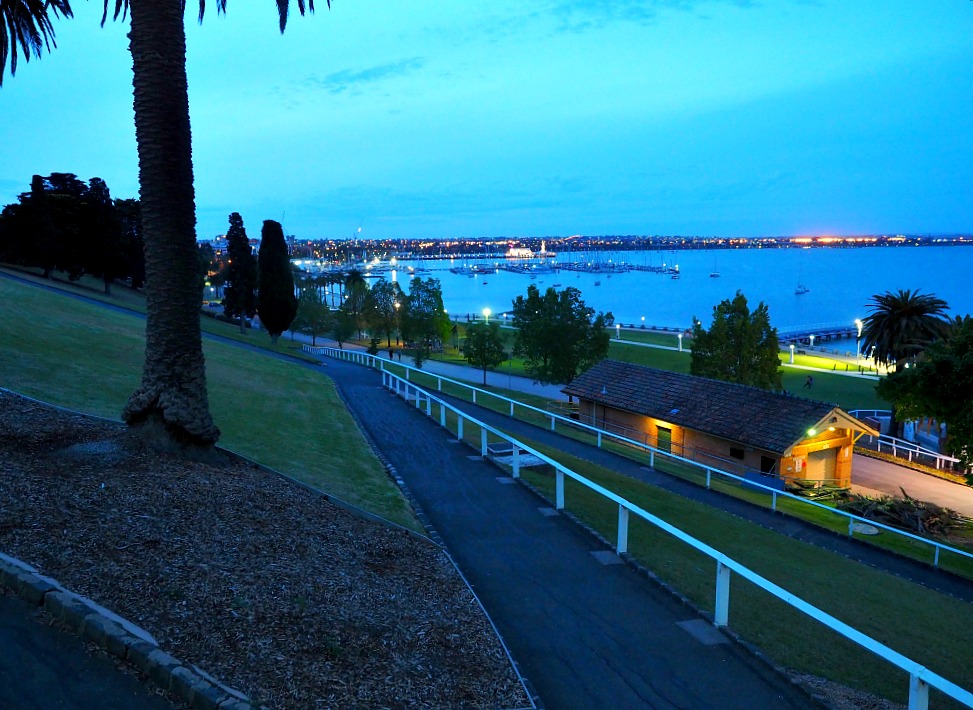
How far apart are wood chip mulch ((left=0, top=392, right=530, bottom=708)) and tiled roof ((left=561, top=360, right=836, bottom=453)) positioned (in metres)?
19.0

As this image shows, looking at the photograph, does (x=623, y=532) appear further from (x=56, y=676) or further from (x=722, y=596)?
(x=56, y=676)

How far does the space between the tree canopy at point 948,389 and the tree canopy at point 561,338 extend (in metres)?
21.3

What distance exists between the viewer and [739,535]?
13039 mm

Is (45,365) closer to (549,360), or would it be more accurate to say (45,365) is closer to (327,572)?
(327,572)

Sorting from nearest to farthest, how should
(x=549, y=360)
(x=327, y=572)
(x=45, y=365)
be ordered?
(x=327, y=572) < (x=45, y=365) < (x=549, y=360)

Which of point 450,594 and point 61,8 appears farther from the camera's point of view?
point 61,8

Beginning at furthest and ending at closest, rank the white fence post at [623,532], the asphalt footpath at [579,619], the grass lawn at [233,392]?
the grass lawn at [233,392] → the white fence post at [623,532] → the asphalt footpath at [579,619]

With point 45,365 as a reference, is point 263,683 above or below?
below

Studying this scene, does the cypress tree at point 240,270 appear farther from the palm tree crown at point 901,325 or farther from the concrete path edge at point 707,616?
the concrete path edge at point 707,616

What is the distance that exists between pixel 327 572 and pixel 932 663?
7415mm

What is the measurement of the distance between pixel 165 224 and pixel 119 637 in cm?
659

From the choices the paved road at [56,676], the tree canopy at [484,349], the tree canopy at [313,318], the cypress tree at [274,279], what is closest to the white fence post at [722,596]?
the paved road at [56,676]

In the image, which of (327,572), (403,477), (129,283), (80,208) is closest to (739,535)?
(403,477)

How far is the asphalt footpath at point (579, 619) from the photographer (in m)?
5.67
